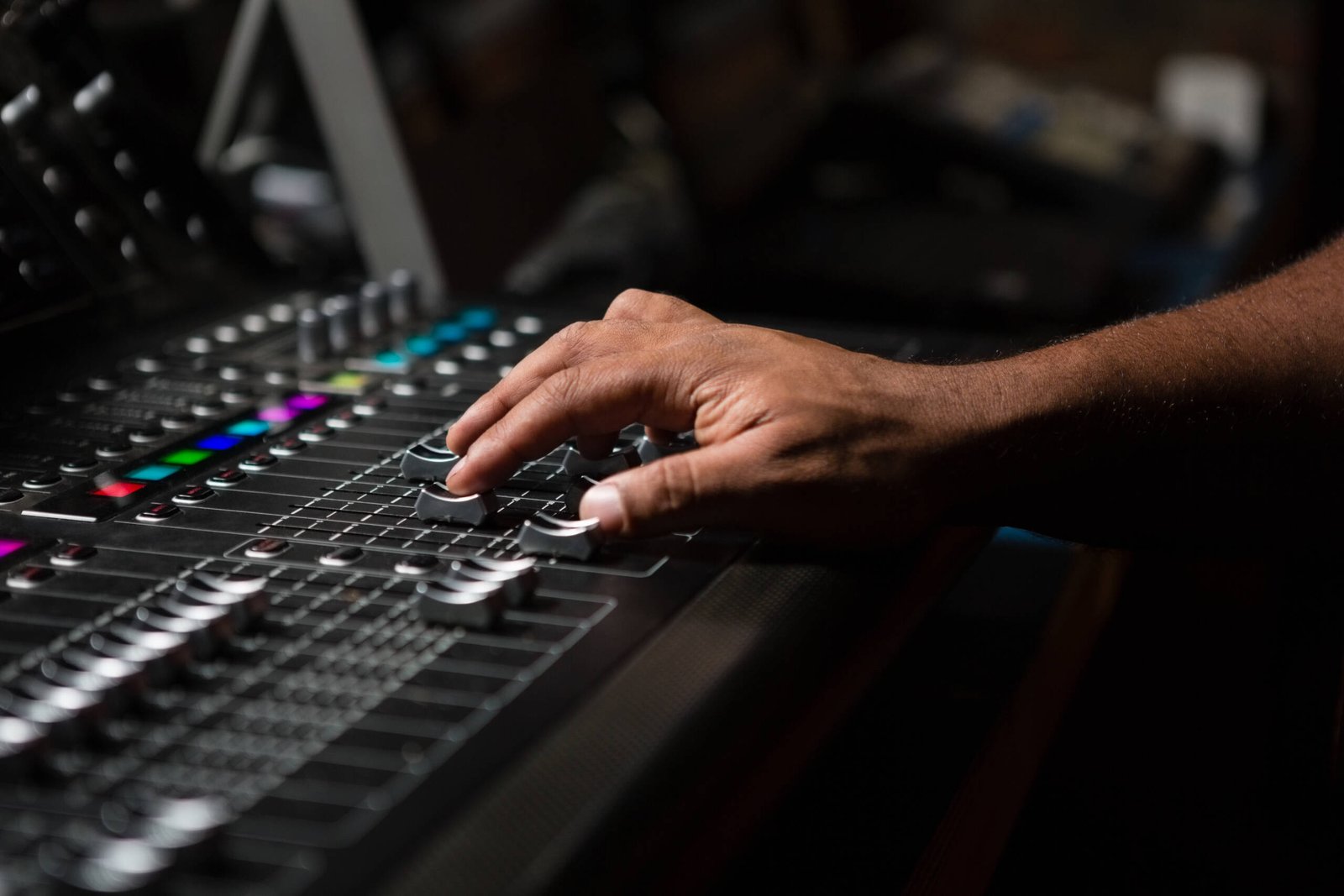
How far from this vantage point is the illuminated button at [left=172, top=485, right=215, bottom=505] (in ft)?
2.59

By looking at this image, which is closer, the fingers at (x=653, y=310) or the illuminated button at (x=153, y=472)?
the illuminated button at (x=153, y=472)

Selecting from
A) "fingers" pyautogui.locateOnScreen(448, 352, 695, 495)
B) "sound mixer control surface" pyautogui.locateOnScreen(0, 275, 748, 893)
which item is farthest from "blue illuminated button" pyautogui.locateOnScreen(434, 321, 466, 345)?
"fingers" pyautogui.locateOnScreen(448, 352, 695, 495)

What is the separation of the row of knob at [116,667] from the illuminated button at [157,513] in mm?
127

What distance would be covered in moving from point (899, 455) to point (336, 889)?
446 millimetres

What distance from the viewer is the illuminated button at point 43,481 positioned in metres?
0.81

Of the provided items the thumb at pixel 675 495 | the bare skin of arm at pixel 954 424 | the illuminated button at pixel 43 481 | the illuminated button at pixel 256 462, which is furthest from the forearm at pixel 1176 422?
the illuminated button at pixel 43 481

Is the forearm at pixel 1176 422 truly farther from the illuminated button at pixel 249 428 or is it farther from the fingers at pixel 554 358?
the illuminated button at pixel 249 428

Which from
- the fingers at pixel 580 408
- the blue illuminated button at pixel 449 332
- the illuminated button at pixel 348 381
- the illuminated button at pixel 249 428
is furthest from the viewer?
the blue illuminated button at pixel 449 332

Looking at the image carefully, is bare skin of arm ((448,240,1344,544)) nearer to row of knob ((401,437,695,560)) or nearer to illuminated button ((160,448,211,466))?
row of knob ((401,437,695,560))

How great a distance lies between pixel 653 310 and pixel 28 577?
45 cm

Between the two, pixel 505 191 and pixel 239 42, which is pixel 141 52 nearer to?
pixel 239 42

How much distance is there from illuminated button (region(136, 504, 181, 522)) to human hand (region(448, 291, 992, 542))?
0.17 metres

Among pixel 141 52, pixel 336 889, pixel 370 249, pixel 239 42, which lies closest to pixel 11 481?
pixel 336 889

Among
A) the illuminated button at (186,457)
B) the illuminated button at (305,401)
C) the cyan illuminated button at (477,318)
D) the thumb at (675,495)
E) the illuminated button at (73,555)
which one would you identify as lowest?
the thumb at (675,495)
